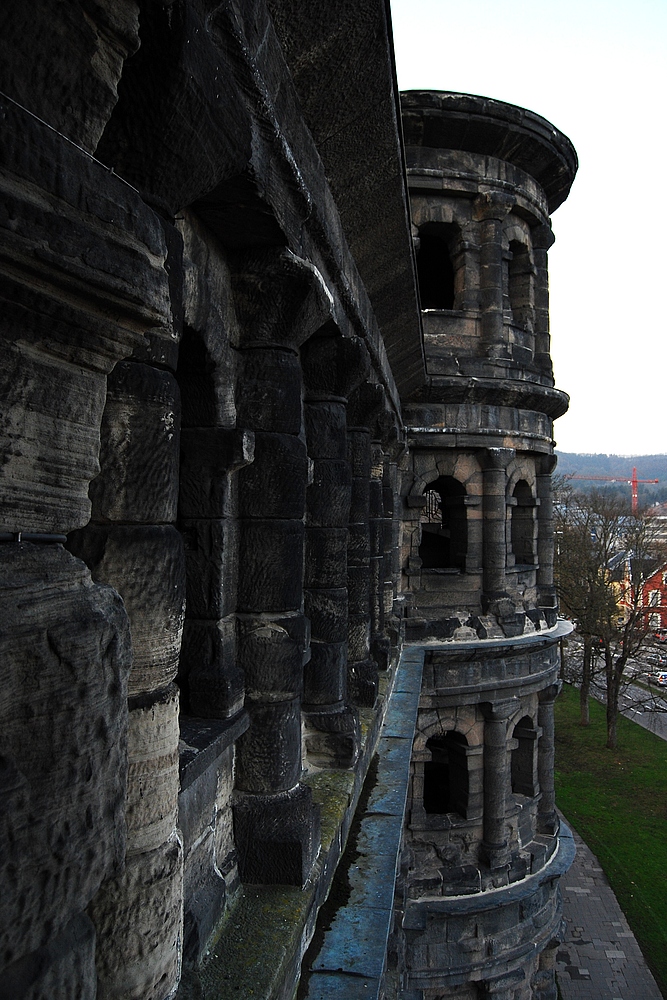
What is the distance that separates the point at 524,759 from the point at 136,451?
38.0 ft

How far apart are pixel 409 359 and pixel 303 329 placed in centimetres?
526

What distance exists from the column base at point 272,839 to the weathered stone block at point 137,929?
1197 mm

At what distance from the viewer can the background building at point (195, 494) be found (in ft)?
3.83

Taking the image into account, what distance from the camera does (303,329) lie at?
322cm

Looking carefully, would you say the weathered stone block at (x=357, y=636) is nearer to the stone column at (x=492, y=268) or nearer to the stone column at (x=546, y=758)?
the stone column at (x=492, y=268)

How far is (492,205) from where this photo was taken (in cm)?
1089

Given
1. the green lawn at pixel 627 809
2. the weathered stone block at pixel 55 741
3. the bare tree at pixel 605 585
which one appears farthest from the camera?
the bare tree at pixel 605 585

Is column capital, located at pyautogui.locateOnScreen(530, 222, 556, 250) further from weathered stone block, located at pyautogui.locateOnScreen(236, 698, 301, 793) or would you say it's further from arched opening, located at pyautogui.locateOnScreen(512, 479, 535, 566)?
weathered stone block, located at pyautogui.locateOnScreen(236, 698, 301, 793)

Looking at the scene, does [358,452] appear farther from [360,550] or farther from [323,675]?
[323,675]

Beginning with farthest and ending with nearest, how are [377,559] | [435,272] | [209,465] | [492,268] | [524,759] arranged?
[435,272], [524,759], [492,268], [377,559], [209,465]

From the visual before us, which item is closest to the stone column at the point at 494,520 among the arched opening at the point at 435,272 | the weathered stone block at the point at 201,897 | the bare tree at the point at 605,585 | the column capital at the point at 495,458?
the column capital at the point at 495,458

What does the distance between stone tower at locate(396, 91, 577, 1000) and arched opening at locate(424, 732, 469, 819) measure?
51mm

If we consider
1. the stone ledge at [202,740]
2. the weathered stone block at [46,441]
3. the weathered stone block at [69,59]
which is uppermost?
the weathered stone block at [69,59]

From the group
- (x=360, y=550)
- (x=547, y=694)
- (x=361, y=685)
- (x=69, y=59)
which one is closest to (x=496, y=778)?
(x=547, y=694)
